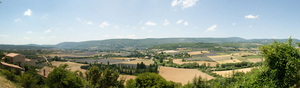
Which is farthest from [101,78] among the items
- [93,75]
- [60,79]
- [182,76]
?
[182,76]

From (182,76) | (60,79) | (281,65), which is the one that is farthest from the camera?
(182,76)

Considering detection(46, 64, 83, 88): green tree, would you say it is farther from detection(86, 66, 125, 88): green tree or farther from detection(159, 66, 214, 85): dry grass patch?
detection(159, 66, 214, 85): dry grass patch

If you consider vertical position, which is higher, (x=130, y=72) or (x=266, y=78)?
(x=266, y=78)

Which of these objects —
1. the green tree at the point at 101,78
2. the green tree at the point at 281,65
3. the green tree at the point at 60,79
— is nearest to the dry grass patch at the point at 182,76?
the green tree at the point at 101,78

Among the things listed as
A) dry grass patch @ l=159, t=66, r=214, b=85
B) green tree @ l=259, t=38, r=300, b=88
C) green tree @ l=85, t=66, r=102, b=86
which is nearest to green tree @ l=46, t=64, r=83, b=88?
green tree @ l=85, t=66, r=102, b=86

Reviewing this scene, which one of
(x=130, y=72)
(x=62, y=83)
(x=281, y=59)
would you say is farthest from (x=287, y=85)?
(x=130, y=72)

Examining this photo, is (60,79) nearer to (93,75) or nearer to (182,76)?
(93,75)

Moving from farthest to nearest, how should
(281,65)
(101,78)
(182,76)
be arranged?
(182,76) < (101,78) < (281,65)

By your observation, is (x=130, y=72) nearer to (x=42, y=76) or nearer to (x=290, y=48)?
(x=42, y=76)

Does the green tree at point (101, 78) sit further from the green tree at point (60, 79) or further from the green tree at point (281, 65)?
the green tree at point (281, 65)
